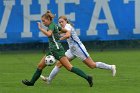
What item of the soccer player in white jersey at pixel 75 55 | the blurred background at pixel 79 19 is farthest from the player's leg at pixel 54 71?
the blurred background at pixel 79 19

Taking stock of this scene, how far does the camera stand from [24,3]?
1133 inches

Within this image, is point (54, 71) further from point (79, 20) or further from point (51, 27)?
point (79, 20)

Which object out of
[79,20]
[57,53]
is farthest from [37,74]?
[79,20]

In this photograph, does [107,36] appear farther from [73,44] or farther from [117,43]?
[73,44]

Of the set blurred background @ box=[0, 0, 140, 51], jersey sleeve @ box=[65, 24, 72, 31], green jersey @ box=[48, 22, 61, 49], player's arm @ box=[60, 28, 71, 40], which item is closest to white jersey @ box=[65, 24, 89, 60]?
jersey sleeve @ box=[65, 24, 72, 31]

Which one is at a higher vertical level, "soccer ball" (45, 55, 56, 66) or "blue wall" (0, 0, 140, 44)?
"soccer ball" (45, 55, 56, 66)

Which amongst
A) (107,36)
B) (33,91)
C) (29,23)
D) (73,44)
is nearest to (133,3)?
(107,36)

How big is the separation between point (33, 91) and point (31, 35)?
15408 millimetres

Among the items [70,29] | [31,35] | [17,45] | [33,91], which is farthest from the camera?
[17,45]

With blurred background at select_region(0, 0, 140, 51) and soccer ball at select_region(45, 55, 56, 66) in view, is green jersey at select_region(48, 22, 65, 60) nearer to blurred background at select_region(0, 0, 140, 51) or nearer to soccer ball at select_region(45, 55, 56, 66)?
soccer ball at select_region(45, 55, 56, 66)

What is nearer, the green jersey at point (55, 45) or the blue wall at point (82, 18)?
the green jersey at point (55, 45)

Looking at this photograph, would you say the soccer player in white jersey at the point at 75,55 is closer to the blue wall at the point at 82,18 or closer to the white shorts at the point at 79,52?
the white shorts at the point at 79,52

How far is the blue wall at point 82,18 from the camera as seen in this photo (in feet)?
93.3

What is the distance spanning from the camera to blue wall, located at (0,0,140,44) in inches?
1120
